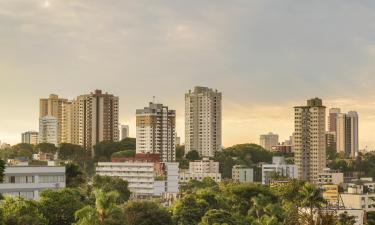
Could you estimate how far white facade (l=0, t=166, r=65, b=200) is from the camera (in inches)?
1852

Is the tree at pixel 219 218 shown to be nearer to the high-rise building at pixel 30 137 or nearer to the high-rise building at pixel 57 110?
the high-rise building at pixel 57 110

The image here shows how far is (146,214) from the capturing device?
4538cm

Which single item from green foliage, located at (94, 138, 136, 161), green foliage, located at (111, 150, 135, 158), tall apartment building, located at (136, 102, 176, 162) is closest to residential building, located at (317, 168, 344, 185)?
tall apartment building, located at (136, 102, 176, 162)

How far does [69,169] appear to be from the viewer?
54969 mm

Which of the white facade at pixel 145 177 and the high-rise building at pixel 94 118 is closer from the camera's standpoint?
the white facade at pixel 145 177

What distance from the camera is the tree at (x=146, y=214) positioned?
44938 millimetres

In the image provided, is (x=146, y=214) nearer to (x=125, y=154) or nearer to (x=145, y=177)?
(x=145, y=177)

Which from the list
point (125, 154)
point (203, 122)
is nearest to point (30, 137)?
point (203, 122)

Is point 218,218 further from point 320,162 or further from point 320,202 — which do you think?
point 320,162

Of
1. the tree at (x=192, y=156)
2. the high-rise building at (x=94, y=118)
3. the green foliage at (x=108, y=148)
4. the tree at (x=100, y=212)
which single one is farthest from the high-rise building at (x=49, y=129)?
the tree at (x=100, y=212)

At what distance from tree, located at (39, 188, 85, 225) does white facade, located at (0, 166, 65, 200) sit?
9.62 m

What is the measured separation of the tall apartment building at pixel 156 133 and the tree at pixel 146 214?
75709 millimetres

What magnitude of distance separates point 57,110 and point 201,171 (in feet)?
182

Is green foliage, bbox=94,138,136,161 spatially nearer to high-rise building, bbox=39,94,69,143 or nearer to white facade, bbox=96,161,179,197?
white facade, bbox=96,161,179,197
